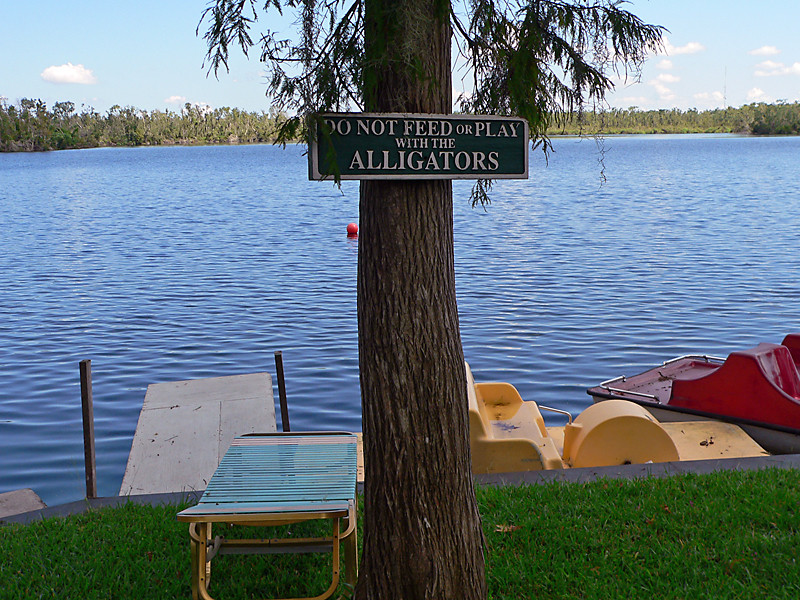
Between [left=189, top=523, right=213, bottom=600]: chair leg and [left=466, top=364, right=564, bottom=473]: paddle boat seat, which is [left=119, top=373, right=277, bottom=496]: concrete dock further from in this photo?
[left=189, top=523, right=213, bottom=600]: chair leg

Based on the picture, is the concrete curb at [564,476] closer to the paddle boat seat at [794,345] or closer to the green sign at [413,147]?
the green sign at [413,147]

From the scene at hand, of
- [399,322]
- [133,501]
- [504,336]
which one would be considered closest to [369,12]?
[399,322]

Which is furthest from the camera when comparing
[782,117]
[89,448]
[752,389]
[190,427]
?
[782,117]

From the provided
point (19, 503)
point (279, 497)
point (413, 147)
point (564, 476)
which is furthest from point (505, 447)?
point (19, 503)

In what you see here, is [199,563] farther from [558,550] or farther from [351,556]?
[558,550]

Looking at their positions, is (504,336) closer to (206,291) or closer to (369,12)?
(206,291)

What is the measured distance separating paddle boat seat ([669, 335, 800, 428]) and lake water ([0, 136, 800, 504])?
9.02 ft

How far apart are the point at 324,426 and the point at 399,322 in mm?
7152

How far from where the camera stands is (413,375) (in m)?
3.67

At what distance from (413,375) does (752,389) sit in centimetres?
515

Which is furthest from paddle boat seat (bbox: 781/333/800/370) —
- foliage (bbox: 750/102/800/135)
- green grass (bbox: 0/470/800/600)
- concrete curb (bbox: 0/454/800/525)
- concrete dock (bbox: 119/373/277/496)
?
foliage (bbox: 750/102/800/135)

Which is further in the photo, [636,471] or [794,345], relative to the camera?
[794,345]

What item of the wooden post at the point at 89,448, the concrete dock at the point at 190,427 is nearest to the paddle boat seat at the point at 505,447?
the concrete dock at the point at 190,427

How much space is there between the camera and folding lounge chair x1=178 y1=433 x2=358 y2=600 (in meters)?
3.82
